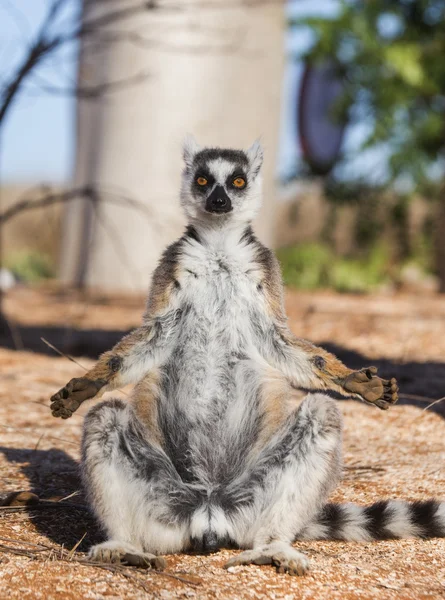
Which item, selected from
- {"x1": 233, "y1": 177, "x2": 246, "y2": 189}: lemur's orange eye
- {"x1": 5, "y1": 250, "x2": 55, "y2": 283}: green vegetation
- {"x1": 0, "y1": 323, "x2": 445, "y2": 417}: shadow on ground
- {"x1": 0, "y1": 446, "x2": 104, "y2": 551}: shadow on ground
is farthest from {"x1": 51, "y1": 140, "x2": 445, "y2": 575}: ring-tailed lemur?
{"x1": 5, "y1": 250, "x2": 55, "y2": 283}: green vegetation

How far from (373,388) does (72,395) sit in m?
1.08

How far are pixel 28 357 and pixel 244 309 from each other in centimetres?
404

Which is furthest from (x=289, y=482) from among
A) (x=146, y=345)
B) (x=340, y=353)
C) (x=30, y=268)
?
(x=30, y=268)

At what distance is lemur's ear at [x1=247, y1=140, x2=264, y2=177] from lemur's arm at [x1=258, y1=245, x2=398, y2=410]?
59cm

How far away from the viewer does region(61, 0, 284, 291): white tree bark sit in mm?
11336

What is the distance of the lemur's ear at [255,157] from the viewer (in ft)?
12.1

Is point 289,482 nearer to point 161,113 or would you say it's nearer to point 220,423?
point 220,423

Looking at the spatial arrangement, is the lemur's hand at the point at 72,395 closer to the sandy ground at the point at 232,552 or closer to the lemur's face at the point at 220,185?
the sandy ground at the point at 232,552

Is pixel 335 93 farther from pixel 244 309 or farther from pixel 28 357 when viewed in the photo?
pixel 244 309

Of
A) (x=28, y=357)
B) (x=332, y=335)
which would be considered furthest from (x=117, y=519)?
(x=332, y=335)

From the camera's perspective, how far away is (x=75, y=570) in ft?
8.79

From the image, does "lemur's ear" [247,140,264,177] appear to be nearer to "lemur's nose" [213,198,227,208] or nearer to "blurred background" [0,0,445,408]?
"lemur's nose" [213,198,227,208]

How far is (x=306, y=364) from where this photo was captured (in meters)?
3.12

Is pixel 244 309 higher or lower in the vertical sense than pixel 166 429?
higher
